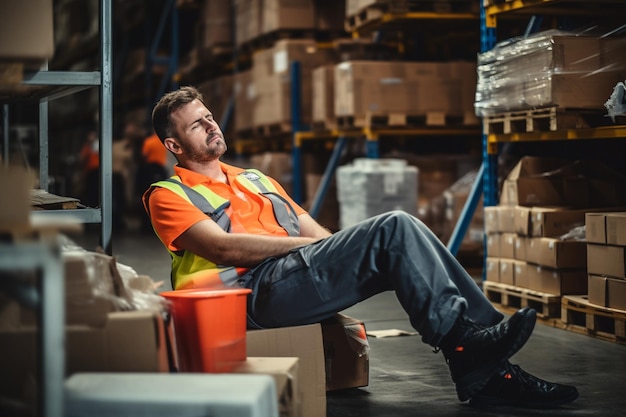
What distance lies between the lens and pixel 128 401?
8.47 feet

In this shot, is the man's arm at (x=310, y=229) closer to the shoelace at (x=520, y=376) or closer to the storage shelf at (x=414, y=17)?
the shoelace at (x=520, y=376)

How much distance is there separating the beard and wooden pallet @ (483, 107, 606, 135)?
9.03 feet

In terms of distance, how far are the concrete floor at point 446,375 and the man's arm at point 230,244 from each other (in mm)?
738

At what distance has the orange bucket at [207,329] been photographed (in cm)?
334

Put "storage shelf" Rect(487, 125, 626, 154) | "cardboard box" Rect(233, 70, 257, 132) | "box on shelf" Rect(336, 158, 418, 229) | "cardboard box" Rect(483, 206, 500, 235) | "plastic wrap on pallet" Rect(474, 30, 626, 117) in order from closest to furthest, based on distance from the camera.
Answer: "storage shelf" Rect(487, 125, 626, 154), "plastic wrap on pallet" Rect(474, 30, 626, 117), "cardboard box" Rect(483, 206, 500, 235), "box on shelf" Rect(336, 158, 418, 229), "cardboard box" Rect(233, 70, 257, 132)

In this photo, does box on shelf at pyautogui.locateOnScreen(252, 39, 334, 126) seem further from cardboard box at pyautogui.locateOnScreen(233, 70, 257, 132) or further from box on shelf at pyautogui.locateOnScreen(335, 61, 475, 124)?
box on shelf at pyautogui.locateOnScreen(335, 61, 475, 124)

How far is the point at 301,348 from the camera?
3949 mm

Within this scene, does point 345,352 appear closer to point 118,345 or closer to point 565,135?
point 118,345

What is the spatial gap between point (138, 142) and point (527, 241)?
36.6ft

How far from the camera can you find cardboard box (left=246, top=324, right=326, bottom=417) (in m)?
3.91

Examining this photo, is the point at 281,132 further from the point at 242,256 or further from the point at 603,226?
the point at 242,256

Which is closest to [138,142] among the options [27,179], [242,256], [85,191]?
[85,191]

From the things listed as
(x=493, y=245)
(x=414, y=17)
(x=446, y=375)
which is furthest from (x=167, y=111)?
(x=414, y=17)

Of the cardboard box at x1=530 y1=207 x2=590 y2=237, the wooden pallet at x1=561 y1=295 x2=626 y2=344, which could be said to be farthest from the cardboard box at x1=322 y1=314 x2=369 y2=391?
the cardboard box at x1=530 y1=207 x2=590 y2=237
